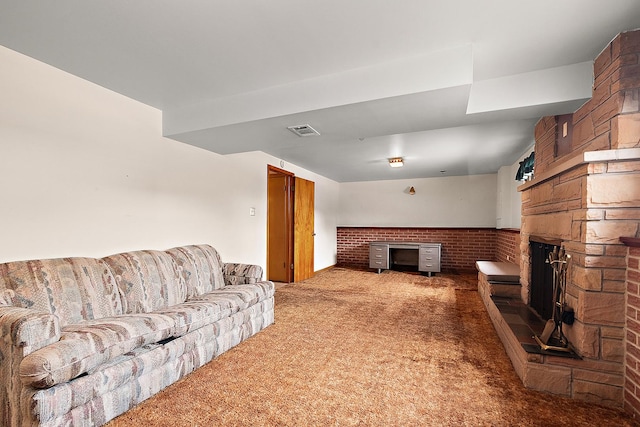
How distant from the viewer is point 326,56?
1949mm

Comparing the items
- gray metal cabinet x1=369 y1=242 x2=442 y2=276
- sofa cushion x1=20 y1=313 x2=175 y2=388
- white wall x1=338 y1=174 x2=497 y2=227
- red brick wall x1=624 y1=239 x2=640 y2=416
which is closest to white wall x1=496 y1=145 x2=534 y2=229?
white wall x1=338 y1=174 x2=497 y2=227

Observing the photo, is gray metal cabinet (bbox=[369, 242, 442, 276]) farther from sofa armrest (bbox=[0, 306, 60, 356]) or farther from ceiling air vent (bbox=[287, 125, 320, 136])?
sofa armrest (bbox=[0, 306, 60, 356])

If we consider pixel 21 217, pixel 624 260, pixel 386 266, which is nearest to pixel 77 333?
pixel 21 217

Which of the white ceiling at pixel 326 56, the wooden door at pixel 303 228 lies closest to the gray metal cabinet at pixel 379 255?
the wooden door at pixel 303 228

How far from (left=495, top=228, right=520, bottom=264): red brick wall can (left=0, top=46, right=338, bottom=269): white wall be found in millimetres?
4320

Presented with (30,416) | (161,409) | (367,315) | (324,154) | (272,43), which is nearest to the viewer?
(30,416)

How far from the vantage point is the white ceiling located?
1.53 meters

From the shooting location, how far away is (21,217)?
76.9 inches

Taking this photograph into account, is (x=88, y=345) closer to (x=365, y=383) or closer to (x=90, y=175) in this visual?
(x=90, y=175)

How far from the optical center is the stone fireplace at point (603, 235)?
1.70m

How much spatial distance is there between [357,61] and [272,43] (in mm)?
595

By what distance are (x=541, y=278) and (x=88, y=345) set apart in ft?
11.4

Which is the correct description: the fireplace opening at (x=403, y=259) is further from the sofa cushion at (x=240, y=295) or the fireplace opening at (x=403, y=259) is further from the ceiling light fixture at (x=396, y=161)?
the sofa cushion at (x=240, y=295)

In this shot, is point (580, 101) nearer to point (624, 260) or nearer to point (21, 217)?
point (624, 260)
